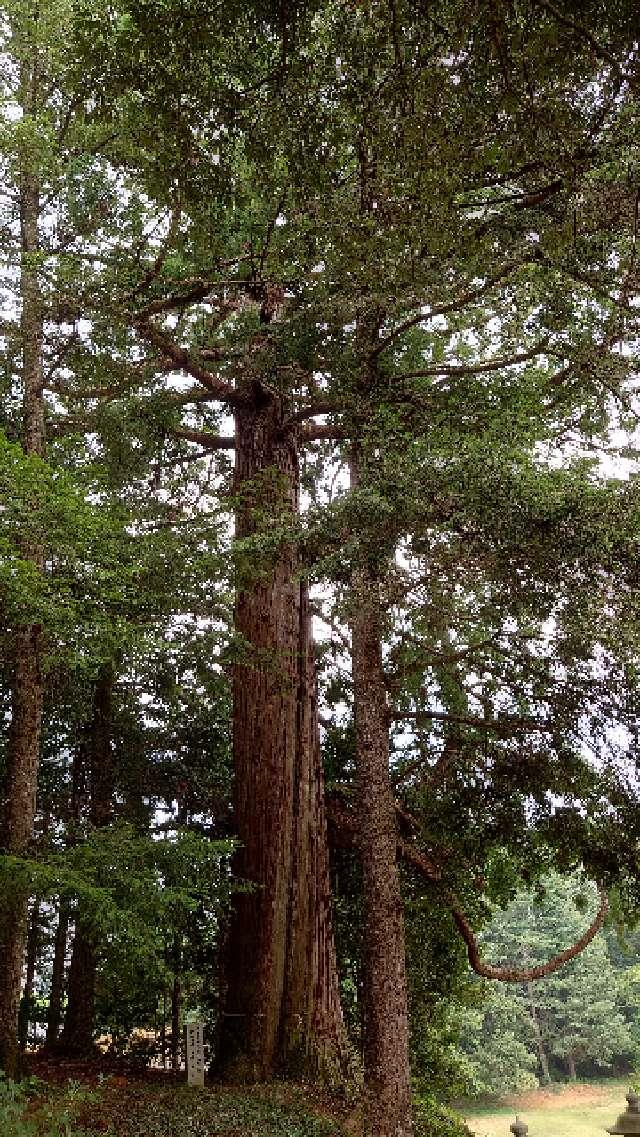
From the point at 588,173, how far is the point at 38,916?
9.14m

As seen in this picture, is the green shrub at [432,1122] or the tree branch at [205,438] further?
the tree branch at [205,438]

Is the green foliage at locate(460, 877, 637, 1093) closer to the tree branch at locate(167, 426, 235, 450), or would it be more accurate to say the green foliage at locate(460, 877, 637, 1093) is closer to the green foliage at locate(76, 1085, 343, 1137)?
the tree branch at locate(167, 426, 235, 450)

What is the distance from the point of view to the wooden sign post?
6.54 meters

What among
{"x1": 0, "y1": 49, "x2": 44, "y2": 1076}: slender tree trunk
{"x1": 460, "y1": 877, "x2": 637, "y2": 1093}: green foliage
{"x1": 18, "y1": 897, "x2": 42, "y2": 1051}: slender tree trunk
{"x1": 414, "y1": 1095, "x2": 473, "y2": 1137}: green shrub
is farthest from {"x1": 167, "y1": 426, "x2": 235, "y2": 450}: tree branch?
{"x1": 460, "y1": 877, "x2": 637, "y2": 1093}: green foliage

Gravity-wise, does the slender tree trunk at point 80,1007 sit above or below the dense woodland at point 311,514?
below

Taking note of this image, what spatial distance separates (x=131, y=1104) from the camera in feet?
19.6

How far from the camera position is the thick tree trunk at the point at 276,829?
6828mm

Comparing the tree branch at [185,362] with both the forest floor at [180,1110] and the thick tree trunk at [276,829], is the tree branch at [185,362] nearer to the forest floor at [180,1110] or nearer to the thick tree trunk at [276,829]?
the thick tree trunk at [276,829]

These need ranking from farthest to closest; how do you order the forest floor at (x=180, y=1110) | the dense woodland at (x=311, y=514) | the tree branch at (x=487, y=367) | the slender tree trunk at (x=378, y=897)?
the tree branch at (x=487, y=367)
the slender tree trunk at (x=378, y=897)
the forest floor at (x=180, y=1110)
the dense woodland at (x=311, y=514)

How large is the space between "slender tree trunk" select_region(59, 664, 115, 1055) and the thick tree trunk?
1685mm

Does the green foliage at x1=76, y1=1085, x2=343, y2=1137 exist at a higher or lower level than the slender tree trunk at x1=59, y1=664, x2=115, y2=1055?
lower

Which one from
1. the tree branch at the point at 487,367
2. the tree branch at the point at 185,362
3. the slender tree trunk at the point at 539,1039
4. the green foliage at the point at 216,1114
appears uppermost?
the tree branch at the point at 185,362

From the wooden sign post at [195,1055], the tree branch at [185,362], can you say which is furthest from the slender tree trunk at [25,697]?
the wooden sign post at [195,1055]

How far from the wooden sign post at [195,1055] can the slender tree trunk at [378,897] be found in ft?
4.50
